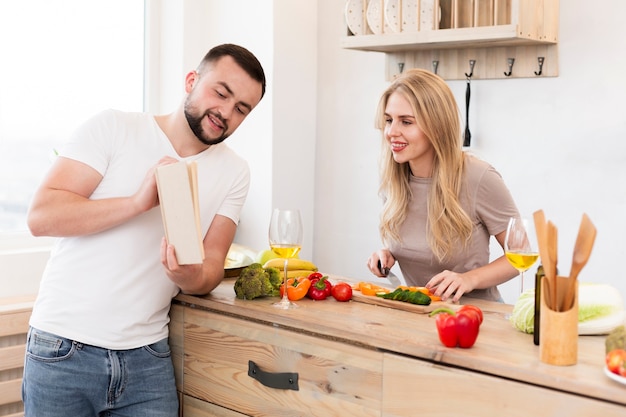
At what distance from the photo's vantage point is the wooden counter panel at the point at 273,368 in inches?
74.4

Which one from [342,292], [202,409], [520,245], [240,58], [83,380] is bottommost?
[202,409]

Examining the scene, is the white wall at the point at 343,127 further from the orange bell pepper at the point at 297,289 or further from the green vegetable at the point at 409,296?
the orange bell pepper at the point at 297,289

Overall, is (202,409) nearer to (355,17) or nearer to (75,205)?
(75,205)

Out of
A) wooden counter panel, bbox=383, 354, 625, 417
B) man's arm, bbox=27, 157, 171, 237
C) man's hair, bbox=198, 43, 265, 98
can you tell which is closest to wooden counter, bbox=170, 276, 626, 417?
wooden counter panel, bbox=383, 354, 625, 417

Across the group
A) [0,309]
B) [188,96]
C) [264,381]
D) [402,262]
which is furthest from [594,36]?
[0,309]

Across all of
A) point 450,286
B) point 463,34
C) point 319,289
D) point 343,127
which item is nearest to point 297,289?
point 319,289

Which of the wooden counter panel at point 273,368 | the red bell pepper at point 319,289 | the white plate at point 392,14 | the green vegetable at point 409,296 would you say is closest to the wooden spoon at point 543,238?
the wooden counter panel at point 273,368

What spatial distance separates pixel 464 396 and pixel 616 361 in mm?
320

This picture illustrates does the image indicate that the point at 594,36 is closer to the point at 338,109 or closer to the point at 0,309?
the point at 338,109

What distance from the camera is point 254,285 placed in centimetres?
224

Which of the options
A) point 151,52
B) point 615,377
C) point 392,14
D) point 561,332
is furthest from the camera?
point 151,52

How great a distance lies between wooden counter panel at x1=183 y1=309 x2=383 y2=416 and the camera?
1.89 m

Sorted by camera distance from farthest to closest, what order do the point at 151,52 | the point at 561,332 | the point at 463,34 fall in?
the point at 151,52 < the point at 463,34 < the point at 561,332

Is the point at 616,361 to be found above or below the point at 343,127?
below
